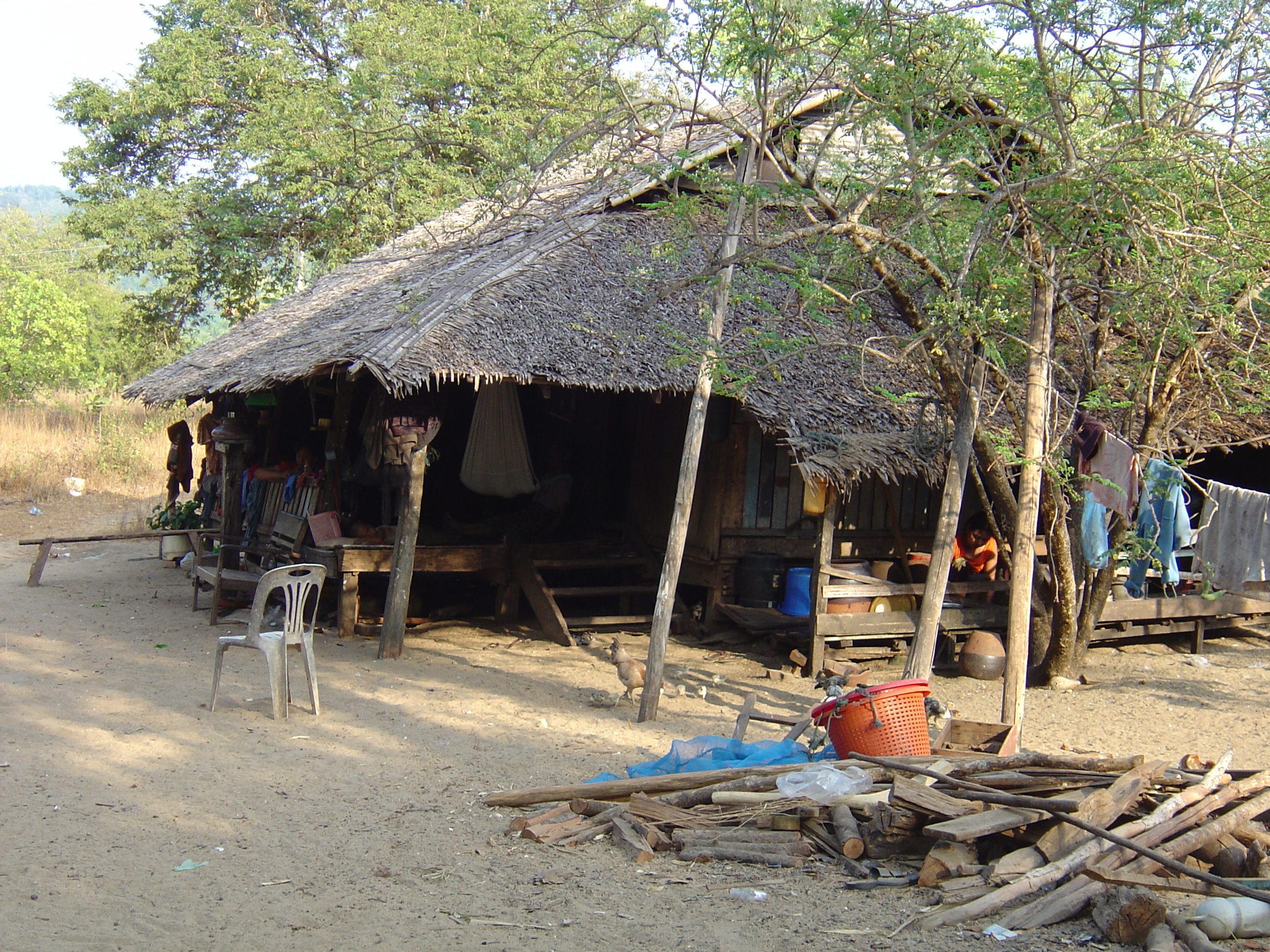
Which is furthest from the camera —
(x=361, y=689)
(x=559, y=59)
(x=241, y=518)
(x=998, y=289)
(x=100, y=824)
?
(x=241, y=518)

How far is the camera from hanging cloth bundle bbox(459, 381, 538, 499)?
9.06 metres

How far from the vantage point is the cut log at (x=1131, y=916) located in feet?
10.7

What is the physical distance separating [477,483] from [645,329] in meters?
2.06

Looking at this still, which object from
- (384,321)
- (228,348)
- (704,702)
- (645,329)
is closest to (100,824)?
(704,702)

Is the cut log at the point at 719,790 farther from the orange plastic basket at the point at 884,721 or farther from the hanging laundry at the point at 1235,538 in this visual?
the hanging laundry at the point at 1235,538

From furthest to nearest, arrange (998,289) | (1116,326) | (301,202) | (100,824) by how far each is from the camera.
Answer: (301,202)
(1116,326)
(998,289)
(100,824)

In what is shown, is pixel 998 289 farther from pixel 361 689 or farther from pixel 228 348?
pixel 228 348

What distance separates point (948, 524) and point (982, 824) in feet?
8.93

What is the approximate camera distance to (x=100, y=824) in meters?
4.49

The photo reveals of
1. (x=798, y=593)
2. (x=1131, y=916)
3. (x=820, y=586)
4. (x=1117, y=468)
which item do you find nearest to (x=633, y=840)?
(x=1131, y=916)

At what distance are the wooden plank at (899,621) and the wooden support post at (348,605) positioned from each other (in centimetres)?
382

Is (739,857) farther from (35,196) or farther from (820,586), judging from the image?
(35,196)

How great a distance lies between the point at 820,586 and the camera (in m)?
7.94

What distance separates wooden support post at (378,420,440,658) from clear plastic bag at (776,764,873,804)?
4.28 meters
